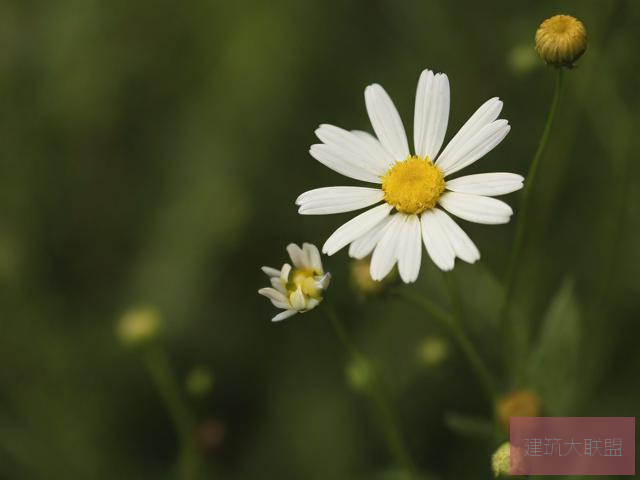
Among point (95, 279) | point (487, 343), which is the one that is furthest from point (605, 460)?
point (95, 279)

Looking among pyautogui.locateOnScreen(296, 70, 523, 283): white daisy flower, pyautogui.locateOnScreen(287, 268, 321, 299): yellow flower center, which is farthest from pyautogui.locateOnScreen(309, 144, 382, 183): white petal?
pyautogui.locateOnScreen(287, 268, 321, 299): yellow flower center

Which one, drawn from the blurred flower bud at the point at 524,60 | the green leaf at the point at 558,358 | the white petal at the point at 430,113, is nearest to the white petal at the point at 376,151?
the white petal at the point at 430,113

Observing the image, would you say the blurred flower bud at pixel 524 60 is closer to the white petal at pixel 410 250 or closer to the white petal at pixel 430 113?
the white petal at pixel 430 113

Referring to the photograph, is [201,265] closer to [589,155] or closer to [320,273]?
[320,273]

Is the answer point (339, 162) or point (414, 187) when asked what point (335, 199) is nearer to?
point (339, 162)

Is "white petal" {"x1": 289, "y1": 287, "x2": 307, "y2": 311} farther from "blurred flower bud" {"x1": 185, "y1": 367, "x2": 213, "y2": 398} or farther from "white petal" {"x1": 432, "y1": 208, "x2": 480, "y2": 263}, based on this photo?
"blurred flower bud" {"x1": 185, "y1": 367, "x2": 213, "y2": 398}

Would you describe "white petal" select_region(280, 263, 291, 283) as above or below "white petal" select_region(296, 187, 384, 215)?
below
